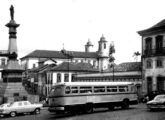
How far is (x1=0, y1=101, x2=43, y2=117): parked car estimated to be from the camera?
24.9 meters

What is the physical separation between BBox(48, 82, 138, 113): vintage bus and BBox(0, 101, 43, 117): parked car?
3.77 meters

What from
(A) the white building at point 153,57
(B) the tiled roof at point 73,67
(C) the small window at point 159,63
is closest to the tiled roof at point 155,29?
(A) the white building at point 153,57

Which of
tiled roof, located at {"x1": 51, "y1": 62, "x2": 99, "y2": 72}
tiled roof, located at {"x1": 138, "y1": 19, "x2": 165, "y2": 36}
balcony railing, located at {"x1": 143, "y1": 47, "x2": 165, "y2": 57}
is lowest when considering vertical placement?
tiled roof, located at {"x1": 51, "y1": 62, "x2": 99, "y2": 72}

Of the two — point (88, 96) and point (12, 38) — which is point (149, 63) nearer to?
point (12, 38)

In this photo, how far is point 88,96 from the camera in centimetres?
2375

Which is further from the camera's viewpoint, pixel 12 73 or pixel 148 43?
pixel 148 43

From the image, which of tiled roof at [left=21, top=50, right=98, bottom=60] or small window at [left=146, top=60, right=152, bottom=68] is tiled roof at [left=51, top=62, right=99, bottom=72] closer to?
small window at [left=146, top=60, right=152, bottom=68]

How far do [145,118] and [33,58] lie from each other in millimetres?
80092

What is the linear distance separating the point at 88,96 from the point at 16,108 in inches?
256

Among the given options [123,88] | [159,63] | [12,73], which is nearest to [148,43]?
[159,63]

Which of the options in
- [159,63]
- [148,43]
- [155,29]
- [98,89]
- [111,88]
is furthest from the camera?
[148,43]

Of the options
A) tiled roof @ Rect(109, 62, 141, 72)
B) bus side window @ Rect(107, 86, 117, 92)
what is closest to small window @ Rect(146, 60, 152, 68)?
tiled roof @ Rect(109, 62, 141, 72)

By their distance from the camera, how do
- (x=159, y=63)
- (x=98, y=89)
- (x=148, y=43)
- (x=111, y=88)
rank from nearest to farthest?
(x=98, y=89)
(x=111, y=88)
(x=159, y=63)
(x=148, y=43)

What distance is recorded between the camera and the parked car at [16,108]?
2491 centimetres
